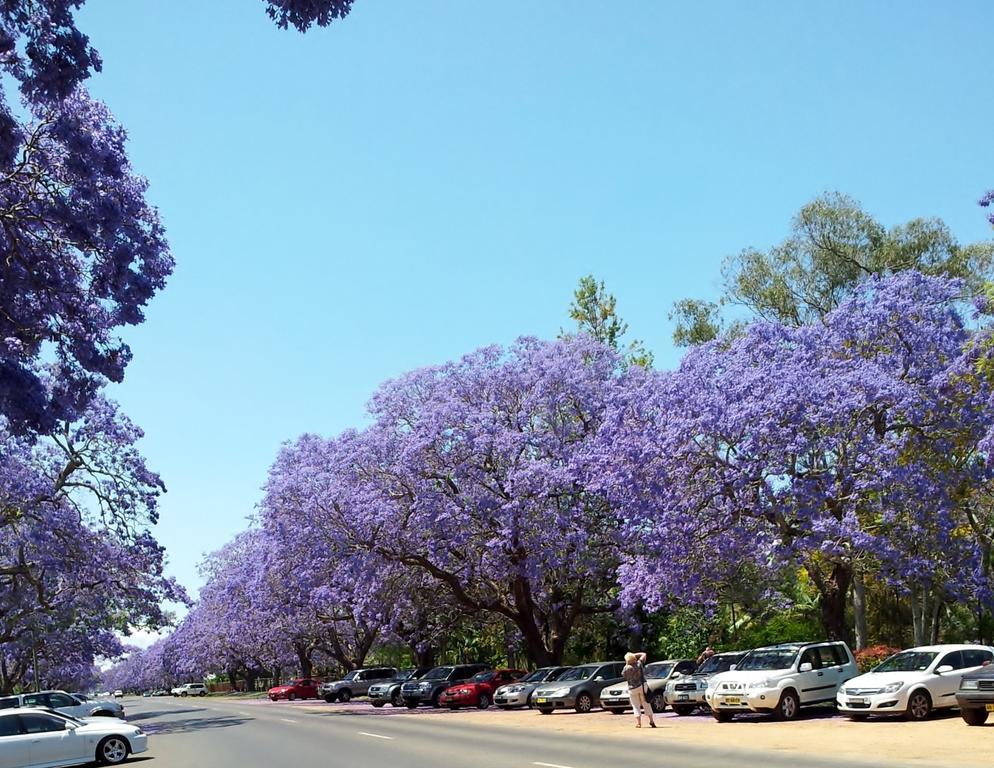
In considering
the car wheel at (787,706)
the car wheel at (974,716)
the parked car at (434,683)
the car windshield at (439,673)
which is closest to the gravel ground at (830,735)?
the car wheel at (974,716)

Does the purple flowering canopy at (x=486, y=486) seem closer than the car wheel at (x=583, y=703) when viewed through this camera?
No

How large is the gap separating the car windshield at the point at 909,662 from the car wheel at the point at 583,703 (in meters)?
11.1

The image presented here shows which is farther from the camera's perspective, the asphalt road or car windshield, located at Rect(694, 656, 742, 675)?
car windshield, located at Rect(694, 656, 742, 675)

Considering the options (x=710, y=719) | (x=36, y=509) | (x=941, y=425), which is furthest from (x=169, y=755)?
(x=941, y=425)

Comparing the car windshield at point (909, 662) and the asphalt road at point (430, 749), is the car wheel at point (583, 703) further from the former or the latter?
the car windshield at point (909, 662)

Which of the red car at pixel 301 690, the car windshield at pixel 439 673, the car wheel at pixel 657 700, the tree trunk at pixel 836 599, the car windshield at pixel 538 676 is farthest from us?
the red car at pixel 301 690

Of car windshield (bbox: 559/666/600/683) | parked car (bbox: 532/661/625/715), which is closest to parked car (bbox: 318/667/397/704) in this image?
car windshield (bbox: 559/666/600/683)

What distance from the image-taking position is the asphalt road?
14.9 meters

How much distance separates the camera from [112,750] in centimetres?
2130

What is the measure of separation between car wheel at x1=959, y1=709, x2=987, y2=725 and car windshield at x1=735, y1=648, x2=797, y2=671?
5.01 m

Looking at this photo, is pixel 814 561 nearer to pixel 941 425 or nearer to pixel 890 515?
pixel 890 515

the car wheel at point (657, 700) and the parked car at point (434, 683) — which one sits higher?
the parked car at point (434, 683)

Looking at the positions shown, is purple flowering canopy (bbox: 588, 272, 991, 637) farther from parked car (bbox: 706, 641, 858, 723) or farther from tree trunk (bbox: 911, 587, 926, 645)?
tree trunk (bbox: 911, 587, 926, 645)

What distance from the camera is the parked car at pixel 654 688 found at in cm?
2770
